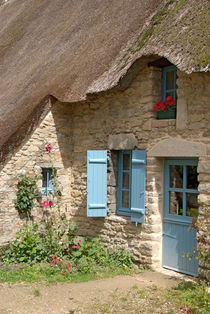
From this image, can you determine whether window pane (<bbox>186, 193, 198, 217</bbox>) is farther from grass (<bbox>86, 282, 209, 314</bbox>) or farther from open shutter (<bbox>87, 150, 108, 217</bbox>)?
open shutter (<bbox>87, 150, 108, 217</bbox>)

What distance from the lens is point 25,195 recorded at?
6.99m

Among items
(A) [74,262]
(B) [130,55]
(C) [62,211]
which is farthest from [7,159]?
(B) [130,55]

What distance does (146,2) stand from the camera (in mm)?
7520

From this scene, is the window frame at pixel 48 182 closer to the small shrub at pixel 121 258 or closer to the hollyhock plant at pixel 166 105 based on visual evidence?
the small shrub at pixel 121 258

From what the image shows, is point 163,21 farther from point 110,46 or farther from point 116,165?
point 116,165

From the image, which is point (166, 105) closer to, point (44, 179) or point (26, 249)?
point (44, 179)

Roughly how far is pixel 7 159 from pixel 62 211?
149 cm

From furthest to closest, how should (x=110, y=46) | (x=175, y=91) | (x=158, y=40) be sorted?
(x=110, y=46), (x=175, y=91), (x=158, y=40)

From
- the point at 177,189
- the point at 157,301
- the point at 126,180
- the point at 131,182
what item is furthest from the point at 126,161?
the point at 157,301

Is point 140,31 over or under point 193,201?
over

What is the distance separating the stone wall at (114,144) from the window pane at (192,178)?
16.3 inches

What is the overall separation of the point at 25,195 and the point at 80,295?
240 centimetres

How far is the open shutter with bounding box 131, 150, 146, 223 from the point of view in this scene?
20.6 ft

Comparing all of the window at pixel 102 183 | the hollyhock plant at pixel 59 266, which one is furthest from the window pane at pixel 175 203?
the hollyhock plant at pixel 59 266
